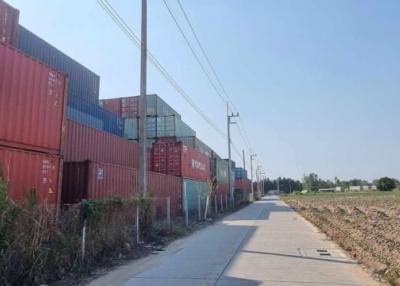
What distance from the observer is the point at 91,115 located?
22.3 meters

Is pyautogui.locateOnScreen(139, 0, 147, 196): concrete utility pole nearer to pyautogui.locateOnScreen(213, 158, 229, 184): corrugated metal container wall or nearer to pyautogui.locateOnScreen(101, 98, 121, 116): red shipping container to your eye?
pyautogui.locateOnScreen(101, 98, 121, 116): red shipping container

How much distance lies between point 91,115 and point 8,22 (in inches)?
467

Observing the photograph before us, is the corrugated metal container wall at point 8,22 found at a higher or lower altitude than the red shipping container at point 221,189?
higher

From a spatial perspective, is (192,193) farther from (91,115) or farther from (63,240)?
(63,240)

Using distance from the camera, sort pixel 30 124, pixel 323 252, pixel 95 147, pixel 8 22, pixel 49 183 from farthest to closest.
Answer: pixel 95 147 → pixel 323 252 → pixel 49 183 → pixel 8 22 → pixel 30 124

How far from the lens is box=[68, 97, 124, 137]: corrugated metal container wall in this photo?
69.3 feet

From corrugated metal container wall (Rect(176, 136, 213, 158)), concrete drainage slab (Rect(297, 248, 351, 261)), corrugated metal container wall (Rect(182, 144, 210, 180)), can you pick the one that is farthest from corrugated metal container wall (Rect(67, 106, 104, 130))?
concrete drainage slab (Rect(297, 248, 351, 261))

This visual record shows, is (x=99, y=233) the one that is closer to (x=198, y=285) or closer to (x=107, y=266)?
(x=107, y=266)

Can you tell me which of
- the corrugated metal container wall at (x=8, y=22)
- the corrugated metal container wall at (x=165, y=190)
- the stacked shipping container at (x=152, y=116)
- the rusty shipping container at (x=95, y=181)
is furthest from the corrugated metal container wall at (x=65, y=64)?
the corrugated metal container wall at (x=8, y=22)

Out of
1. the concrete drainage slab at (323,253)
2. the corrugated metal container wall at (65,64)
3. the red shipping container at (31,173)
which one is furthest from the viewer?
the corrugated metal container wall at (65,64)

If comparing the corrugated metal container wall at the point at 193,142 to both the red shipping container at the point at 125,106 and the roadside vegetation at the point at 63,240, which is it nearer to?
the red shipping container at the point at 125,106

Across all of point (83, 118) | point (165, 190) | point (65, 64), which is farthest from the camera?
point (165, 190)

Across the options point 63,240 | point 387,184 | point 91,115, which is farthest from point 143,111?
point 387,184

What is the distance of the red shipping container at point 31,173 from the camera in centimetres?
935
